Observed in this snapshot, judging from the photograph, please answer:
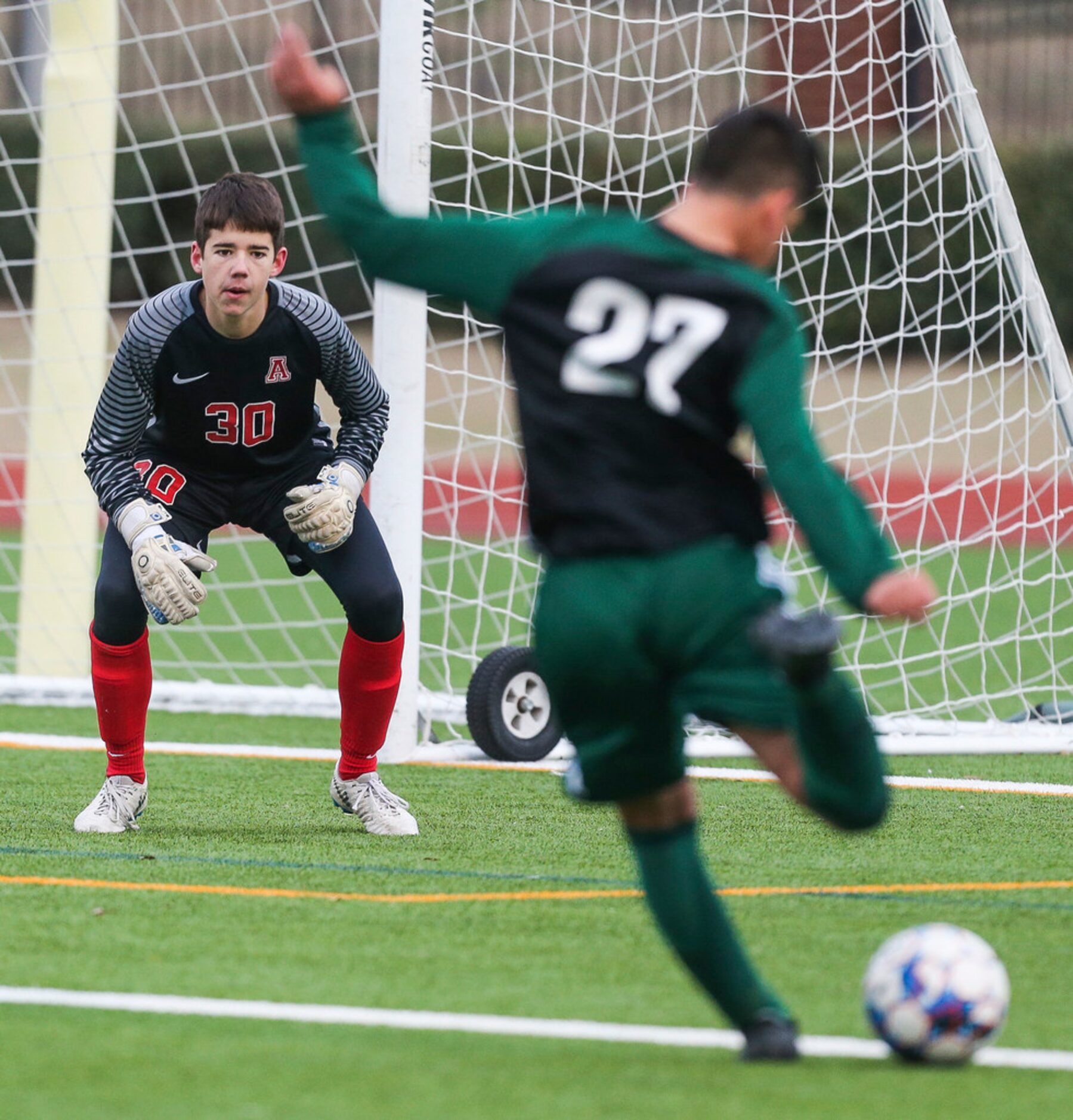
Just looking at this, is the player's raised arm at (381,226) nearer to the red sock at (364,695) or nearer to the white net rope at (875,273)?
the red sock at (364,695)

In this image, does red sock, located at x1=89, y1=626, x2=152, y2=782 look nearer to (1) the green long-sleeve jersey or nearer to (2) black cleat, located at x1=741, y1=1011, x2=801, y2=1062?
(1) the green long-sleeve jersey

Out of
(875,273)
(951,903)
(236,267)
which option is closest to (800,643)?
(951,903)

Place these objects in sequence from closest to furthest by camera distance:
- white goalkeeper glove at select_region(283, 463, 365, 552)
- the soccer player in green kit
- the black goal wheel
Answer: the soccer player in green kit, white goalkeeper glove at select_region(283, 463, 365, 552), the black goal wheel

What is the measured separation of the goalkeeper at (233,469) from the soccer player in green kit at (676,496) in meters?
2.05

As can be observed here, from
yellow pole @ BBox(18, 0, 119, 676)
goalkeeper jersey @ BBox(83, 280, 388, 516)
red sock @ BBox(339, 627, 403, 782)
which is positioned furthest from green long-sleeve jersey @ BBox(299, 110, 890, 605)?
yellow pole @ BBox(18, 0, 119, 676)

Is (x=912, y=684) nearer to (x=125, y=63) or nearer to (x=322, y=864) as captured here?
(x=322, y=864)

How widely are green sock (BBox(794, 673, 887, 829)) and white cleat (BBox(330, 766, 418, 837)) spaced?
101 inches

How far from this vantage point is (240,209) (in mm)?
5000

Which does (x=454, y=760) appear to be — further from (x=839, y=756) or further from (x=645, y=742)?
(x=839, y=756)

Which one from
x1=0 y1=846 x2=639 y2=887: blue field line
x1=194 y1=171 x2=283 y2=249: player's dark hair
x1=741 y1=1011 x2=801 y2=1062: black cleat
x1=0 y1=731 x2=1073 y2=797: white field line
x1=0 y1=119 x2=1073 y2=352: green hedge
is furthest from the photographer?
x1=0 y1=119 x2=1073 y2=352: green hedge

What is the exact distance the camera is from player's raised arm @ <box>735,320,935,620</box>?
279 centimetres

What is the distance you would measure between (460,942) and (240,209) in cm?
193

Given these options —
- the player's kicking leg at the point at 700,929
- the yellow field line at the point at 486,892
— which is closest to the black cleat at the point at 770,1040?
the player's kicking leg at the point at 700,929

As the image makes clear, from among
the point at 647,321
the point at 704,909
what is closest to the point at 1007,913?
the point at 704,909
